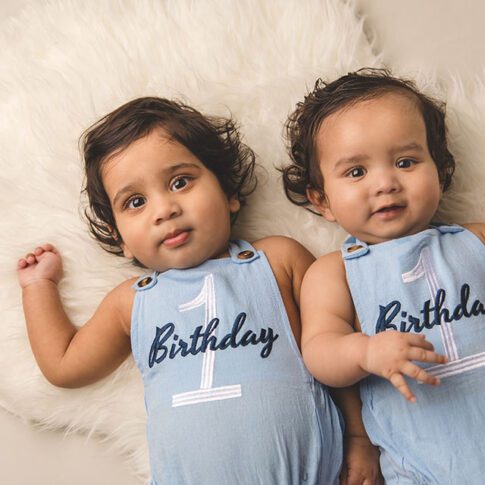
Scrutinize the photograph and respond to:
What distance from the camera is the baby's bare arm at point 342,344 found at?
883 mm

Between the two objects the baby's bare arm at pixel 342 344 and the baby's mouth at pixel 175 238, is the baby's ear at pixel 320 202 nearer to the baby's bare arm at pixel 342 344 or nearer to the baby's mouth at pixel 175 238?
the baby's bare arm at pixel 342 344

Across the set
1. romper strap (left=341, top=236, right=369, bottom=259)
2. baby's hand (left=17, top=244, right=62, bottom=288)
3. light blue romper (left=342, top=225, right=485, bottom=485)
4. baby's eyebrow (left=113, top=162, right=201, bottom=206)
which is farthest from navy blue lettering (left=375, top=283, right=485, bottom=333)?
baby's hand (left=17, top=244, right=62, bottom=288)

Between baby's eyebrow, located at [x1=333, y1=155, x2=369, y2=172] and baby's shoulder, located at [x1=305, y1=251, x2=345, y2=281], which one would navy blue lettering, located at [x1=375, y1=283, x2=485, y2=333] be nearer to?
baby's shoulder, located at [x1=305, y1=251, x2=345, y2=281]

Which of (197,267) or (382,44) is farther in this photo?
(382,44)

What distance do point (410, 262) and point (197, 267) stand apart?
0.36 metres

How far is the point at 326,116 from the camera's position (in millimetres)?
1149

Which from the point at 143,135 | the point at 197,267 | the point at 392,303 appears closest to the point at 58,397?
the point at 197,267

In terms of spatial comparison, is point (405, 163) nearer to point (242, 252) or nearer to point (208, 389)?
point (242, 252)

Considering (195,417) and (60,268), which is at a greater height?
(60,268)

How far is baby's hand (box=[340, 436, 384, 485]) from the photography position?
1.09 meters

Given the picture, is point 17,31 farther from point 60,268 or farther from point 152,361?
point 152,361

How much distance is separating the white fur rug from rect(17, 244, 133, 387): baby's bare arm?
3 centimetres

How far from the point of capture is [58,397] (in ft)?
4.04

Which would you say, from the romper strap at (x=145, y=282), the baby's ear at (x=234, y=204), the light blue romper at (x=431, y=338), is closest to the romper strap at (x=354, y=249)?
the light blue romper at (x=431, y=338)
